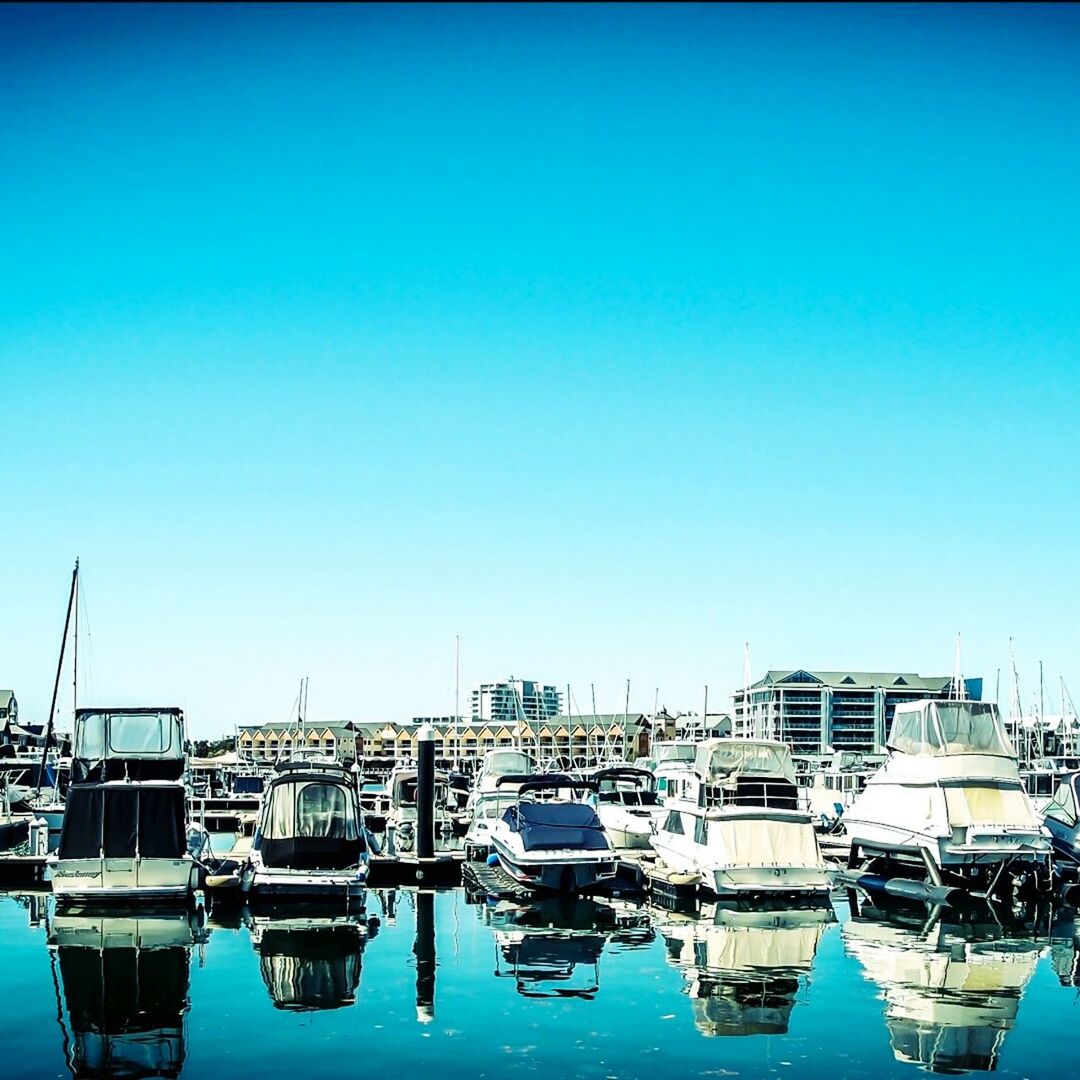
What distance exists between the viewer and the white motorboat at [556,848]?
3356cm

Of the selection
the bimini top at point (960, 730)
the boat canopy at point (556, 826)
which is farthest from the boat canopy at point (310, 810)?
the bimini top at point (960, 730)

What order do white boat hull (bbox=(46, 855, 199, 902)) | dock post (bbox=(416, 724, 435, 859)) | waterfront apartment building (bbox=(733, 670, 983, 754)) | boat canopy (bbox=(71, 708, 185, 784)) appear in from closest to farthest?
white boat hull (bbox=(46, 855, 199, 902))
boat canopy (bbox=(71, 708, 185, 784))
dock post (bbox=(416, 724, 435, 859))
waterfront apartment building (bbox=(733, 670, 983, 754))

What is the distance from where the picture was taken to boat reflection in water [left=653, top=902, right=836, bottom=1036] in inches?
845

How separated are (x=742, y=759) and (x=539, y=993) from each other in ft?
63.1

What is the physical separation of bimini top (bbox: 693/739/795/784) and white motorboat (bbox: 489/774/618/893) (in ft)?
20.4

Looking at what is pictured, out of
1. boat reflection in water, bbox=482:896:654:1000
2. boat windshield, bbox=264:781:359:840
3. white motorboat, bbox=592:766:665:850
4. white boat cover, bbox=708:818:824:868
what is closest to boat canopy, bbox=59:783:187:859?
boat windshield, bbox=264:781:359:840

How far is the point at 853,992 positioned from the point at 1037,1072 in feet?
16.7

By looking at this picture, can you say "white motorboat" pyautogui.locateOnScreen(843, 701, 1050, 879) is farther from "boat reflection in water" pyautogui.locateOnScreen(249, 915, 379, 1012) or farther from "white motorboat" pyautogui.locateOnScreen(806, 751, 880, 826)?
"boat reflection in water" pyautogui.locateOnScreen(249, 915, 379, 1012)

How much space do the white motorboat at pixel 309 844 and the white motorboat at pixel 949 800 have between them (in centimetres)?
1639

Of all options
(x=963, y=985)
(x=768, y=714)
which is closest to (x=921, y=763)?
(x=963, y=985)

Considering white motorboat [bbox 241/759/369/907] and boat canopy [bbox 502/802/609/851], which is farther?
boat canopy [bbox 502/802/609/851]

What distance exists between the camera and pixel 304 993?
2316 cm

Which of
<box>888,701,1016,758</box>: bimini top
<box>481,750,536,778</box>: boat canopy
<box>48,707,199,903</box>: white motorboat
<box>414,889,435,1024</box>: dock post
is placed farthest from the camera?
<box>481,750,536,778</box>: boat canopy

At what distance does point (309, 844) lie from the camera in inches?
1267
